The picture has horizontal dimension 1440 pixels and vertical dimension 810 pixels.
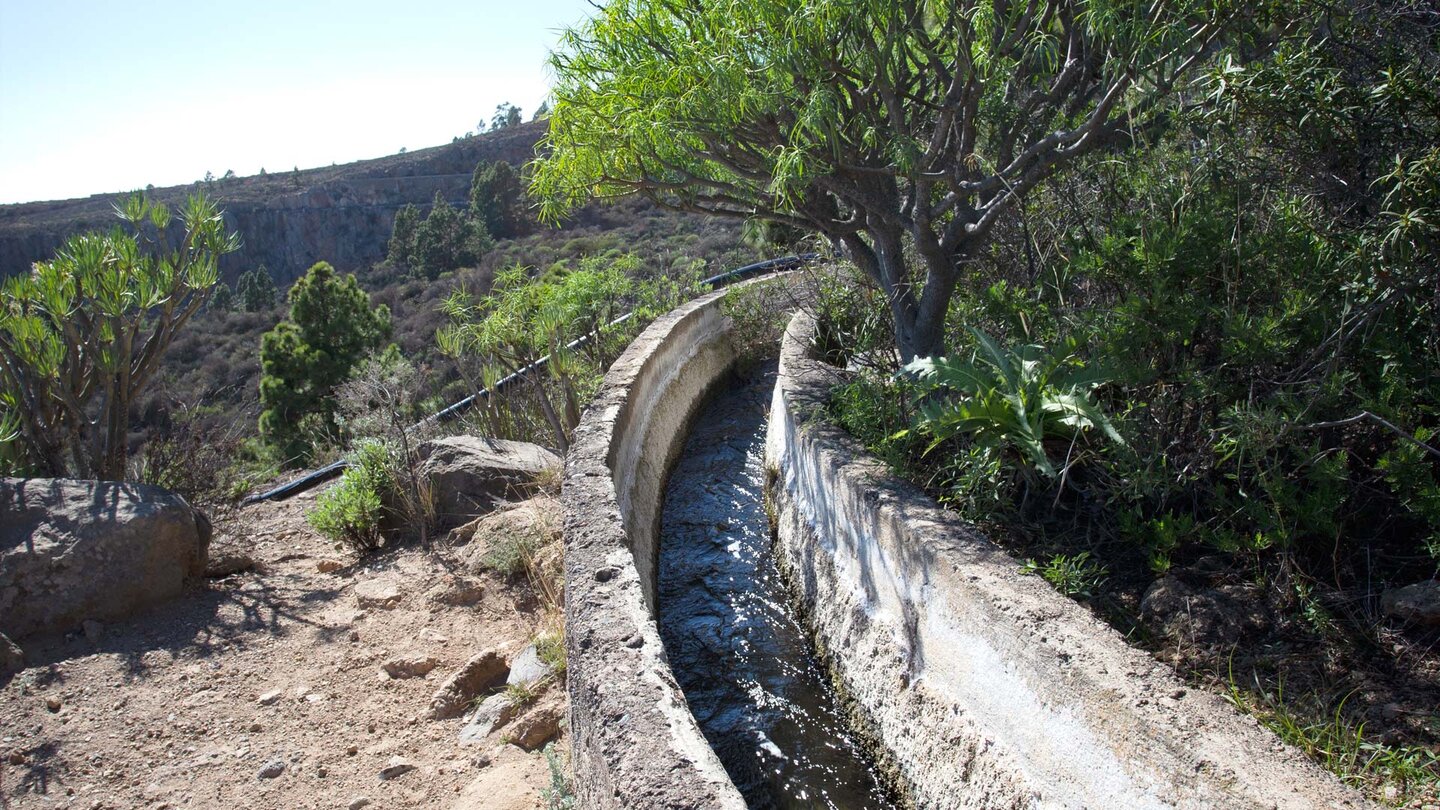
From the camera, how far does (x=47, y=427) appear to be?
619 cm

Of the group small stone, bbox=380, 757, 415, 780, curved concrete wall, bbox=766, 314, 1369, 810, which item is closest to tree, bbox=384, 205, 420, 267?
curved concrete wall, bbox=766, 314, 1369, 810

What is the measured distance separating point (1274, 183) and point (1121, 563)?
5.61 ft

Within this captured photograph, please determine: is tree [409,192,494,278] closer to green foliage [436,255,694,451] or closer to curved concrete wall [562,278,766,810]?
green foliage [436,255,694,451]

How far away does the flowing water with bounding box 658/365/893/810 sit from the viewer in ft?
13.2

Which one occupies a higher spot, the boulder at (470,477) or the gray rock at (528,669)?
the boulder at (470,477)

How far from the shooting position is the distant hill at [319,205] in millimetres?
40000

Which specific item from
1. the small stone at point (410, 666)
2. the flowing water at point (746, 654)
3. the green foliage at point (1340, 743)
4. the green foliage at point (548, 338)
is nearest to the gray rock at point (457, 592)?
the small stone at point (410, 666)

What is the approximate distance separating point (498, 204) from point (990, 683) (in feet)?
103

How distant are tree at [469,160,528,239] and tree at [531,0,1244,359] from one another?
87.3 ft

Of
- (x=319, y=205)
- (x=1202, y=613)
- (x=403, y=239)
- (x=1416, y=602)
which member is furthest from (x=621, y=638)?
(x=319, y=205)

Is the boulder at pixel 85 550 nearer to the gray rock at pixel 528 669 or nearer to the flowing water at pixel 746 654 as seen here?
the gray rock at pixel 528 669

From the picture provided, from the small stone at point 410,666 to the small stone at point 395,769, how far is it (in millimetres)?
840

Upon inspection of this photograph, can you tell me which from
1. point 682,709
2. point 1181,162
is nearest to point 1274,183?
point 1181,162

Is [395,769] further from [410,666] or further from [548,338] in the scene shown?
[548,338]
